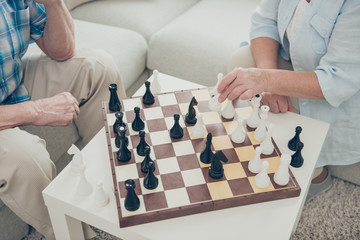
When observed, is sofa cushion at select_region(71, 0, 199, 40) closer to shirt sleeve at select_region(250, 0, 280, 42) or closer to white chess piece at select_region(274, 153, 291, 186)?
shirt sleeve at select_region(250, 0, 280, 42)

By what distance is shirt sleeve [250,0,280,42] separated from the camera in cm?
161

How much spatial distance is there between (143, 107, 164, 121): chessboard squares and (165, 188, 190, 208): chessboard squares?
0.33 meters

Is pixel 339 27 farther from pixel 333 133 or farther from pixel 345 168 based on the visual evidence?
pixel 345 168

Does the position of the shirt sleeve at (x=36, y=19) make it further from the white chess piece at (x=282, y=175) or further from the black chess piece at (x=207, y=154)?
the white chess piece at (x=282, y=175)

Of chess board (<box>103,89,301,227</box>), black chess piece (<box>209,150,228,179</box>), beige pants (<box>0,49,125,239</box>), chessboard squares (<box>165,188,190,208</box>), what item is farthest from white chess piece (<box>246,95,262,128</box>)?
beige pants (<box>0,49,125,239</box>)

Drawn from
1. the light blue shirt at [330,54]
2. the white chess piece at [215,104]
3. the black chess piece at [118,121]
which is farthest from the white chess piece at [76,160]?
the light blue shirt at [330,54]

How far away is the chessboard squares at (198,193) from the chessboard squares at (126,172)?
166 millimetres

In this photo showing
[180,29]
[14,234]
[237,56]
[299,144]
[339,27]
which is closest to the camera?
[299,144]

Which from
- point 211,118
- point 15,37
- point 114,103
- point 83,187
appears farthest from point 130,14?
point 83,187

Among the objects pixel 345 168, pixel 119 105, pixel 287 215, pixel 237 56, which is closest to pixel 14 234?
pixel 119 105

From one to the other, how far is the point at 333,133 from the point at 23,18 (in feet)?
4.35

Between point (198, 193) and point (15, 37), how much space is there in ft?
2.95

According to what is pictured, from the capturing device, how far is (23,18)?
4.53ft

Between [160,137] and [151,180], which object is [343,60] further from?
[151,180]
